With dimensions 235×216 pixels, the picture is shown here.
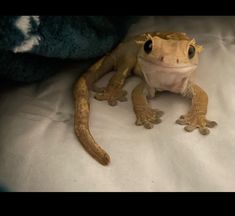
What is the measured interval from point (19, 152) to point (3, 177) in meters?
0.17

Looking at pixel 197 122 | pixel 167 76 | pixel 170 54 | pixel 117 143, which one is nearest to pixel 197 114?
pixel 197 122

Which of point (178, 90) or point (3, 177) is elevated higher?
point (178, 90)

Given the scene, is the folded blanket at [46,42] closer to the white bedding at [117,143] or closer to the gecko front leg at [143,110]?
the white bedding at [117,143]

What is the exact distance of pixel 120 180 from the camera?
2.05 m

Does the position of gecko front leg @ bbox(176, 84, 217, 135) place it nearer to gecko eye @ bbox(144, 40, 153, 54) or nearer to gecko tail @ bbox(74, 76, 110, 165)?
gecko eye @ bbox(144, 40, 153, 54)

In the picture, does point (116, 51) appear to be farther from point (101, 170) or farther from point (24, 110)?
point (101, 170)

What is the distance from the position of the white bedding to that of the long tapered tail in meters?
0.04

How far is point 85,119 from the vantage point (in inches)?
94.1

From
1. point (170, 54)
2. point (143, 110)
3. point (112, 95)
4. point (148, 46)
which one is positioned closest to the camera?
point (170, 54)

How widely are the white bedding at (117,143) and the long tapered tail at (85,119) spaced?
40 mm

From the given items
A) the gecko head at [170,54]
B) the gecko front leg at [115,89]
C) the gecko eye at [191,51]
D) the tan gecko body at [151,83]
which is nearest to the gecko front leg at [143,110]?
the tan gecko body at [151,83]

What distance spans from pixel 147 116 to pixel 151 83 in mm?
235

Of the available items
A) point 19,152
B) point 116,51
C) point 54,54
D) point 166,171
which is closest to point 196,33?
point 116,51

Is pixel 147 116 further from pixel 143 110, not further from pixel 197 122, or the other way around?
pixel 197 122
